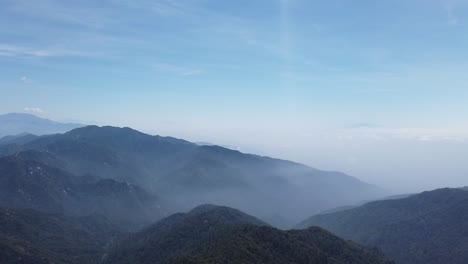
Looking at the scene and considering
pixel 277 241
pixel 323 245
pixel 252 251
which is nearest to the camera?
pixel 252 251

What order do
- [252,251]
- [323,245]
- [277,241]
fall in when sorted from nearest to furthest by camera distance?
1. [252,251]
2. [277,241]
3. [323,245]

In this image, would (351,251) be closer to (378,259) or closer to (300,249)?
(378,259)

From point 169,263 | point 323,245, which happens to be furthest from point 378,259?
point 169,263

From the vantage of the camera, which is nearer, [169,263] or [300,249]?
[169,263]

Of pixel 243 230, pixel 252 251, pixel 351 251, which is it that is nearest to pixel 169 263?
pixel 252 251

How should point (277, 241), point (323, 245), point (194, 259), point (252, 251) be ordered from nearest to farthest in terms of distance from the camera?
point (194, 259), point (252, 251), point (277, 241), point (323, 245)

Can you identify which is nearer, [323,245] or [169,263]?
[169,263]

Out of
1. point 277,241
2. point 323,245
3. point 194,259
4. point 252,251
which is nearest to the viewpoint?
point 194,259

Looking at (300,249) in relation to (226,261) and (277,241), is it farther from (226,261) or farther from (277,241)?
(226,261)
